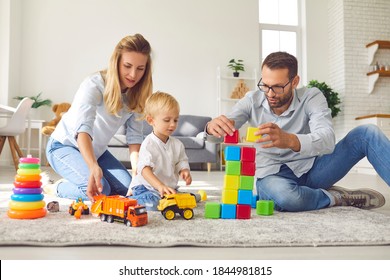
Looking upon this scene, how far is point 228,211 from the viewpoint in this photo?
5.10ft

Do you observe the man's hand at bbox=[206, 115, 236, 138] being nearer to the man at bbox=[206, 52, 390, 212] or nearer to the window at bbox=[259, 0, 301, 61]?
the man at bbox=[206, 52, 390, 212]

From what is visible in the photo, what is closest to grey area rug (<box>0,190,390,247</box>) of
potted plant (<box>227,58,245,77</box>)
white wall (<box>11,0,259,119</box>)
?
white wall (<box>11,0,259,119</box>)

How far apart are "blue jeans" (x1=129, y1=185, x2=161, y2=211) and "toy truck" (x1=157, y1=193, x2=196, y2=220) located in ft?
0.65

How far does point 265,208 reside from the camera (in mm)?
1648

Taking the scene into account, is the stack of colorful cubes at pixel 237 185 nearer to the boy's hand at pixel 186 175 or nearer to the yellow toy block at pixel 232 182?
the yellow toy block at pixel 232 182

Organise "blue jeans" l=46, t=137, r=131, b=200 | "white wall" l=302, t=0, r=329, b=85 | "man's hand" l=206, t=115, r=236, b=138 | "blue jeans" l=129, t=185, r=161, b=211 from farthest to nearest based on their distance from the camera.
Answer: "white wall" l=302, t=0, r=329, b=85, "blue jeans" l=46, t=137, r=131, b=200, "blue jeans" l=129, t=185, r=161, b=211, "man's hand" l=206, t=115, r=236, b=138

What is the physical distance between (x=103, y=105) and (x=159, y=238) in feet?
3.38

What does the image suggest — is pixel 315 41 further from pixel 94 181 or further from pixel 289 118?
pixel 94 181

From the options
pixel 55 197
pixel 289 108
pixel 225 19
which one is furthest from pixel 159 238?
pixel 225 19

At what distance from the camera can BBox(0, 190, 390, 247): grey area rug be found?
3.75ft

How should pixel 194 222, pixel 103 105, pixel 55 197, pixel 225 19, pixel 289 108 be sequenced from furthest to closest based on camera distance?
pixel 225 19 < pixel 55 197 < pixel 103 105 < pixel 289 108 < pixel 194 222

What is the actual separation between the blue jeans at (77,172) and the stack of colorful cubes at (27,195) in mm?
426

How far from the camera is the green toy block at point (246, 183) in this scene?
152 centimetres

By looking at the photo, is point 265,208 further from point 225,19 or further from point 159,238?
point 225,19
